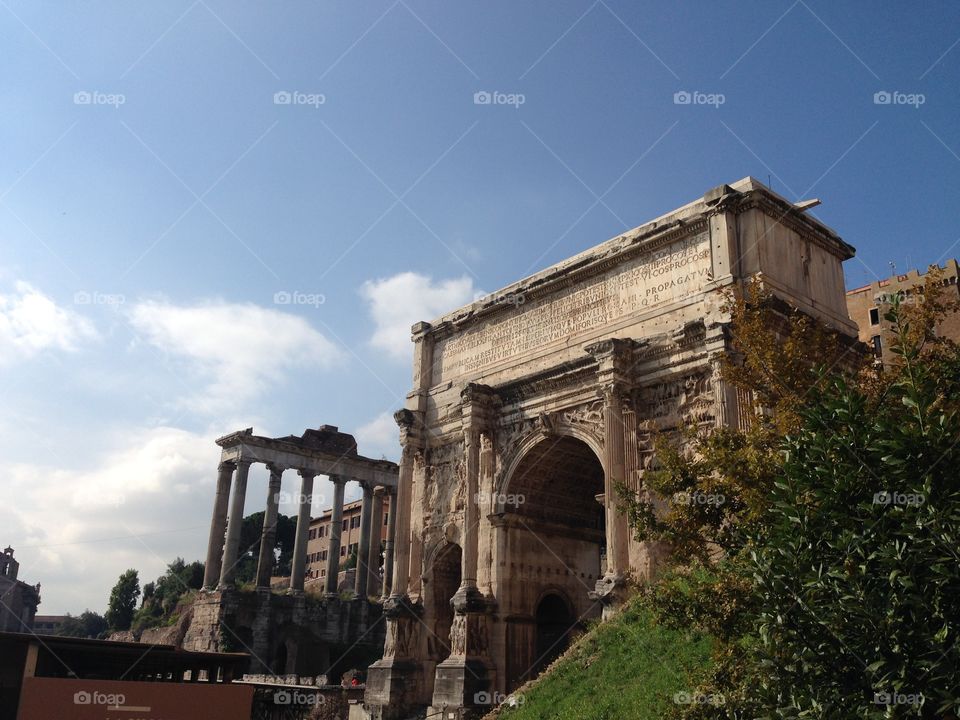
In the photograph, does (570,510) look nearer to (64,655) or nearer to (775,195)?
(775,195)

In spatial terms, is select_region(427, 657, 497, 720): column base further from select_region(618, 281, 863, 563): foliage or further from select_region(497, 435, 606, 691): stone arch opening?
select_region(618, 281, 863, 563): foliage

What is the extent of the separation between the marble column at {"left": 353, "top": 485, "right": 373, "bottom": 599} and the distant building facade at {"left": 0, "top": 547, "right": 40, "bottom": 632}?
51135mm

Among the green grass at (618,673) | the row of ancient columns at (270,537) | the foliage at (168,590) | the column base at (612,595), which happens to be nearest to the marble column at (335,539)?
the row of ancient columns at (270,537)

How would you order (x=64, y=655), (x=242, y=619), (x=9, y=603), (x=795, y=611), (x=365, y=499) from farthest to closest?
(x=9, y=603) < (x=365, y=499) < (x=242, y=619) < (x=64, y=655) < (x=795, y=611)

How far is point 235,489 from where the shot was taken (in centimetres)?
4400

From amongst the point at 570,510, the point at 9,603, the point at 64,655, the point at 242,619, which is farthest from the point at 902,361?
the point at 9,603

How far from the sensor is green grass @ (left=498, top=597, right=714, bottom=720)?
50.0 ft

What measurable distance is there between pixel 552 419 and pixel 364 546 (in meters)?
A: 26.1

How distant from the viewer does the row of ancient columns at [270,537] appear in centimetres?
4322

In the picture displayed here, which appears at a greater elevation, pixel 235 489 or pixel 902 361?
pixel 235 489

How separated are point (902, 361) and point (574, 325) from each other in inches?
637

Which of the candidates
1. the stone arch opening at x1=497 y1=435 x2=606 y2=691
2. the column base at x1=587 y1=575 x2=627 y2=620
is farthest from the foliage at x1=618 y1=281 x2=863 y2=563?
the stone arch opening at x1=497 y1=435 x2=606 y2=691

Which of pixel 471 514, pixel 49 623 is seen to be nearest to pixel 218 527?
pixel 471 514

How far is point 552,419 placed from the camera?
24562 mm
